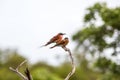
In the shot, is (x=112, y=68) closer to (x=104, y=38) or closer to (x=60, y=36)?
(x=104, y=38)

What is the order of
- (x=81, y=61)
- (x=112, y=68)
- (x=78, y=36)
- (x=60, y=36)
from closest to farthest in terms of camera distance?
(x=60, y=36), (x=112, y=68), (x=78, y=36), (x=81, y=61)

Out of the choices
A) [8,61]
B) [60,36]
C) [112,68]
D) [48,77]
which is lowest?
[8,61]

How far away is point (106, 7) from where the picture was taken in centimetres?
2400

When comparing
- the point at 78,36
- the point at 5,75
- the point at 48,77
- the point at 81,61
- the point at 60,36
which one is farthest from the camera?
the point at 81,61

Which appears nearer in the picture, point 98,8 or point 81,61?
point 98,8

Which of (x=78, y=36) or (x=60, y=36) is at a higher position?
(x=60, y=36)

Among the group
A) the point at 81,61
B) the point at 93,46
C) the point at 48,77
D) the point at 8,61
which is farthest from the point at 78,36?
the point at 81,61

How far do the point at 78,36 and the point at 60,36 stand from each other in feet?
71.7

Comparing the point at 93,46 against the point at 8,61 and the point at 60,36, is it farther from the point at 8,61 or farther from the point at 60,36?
the point at 8,61

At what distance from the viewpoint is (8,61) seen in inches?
2228

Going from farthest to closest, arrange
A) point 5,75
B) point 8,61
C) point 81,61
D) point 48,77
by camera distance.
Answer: point 81,61 < point 8,61 < point 5,75 < point 48,77

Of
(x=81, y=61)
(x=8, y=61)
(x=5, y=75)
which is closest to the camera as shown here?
(x=5, y=75)

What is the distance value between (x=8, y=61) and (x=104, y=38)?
33.6 m

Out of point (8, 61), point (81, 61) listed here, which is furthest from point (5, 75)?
point (81, 61)
